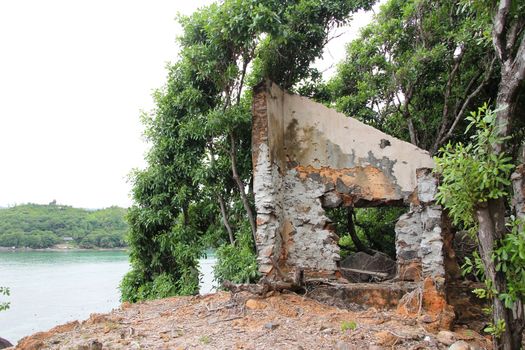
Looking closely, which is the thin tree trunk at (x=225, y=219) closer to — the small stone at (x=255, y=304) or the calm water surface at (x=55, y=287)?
the calm water surface at (x=55, y=287)

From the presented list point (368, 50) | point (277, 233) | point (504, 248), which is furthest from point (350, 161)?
point (368, 50)

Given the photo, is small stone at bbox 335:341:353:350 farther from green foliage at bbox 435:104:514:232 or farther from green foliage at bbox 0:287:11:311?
green foliage at bbox 0:287:11:311

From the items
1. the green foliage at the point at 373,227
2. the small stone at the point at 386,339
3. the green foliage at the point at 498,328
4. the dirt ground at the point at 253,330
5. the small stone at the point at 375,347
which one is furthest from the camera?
the green foliage at the point at 373,227

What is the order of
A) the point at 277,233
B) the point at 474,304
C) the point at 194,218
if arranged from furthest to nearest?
the point at 194,218, the point at 277,233, the point at 474,304

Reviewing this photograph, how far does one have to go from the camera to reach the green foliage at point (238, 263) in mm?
7016

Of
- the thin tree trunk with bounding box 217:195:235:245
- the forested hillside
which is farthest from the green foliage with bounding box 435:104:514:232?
the forested hillside

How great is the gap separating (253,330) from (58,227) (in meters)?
24.7

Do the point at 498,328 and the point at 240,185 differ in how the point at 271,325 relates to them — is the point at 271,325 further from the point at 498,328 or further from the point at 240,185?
the point at 240,185

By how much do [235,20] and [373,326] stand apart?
507cm

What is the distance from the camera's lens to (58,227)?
25891 mm

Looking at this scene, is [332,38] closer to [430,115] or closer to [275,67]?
[275,67]

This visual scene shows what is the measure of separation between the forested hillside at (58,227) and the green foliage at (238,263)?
679 inches

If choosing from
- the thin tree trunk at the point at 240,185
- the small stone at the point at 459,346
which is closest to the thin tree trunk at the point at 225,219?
the thin tree trunk at the point at 240,185

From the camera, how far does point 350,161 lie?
652 cm
